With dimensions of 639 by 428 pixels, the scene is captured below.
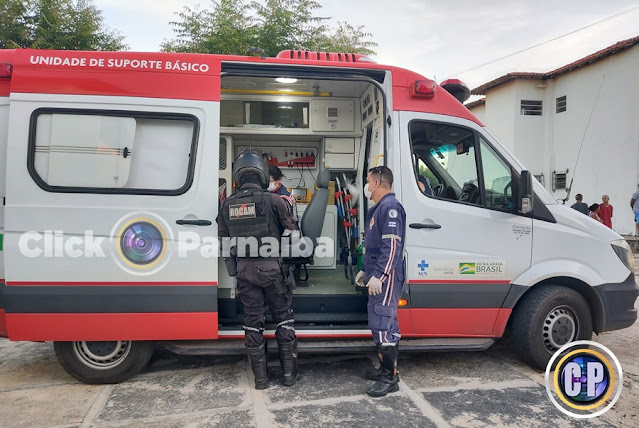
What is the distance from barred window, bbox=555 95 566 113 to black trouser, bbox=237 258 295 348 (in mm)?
15288

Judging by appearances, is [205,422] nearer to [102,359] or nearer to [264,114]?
[102,359]

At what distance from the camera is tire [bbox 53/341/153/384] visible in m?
3.49

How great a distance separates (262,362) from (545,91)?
636 inches

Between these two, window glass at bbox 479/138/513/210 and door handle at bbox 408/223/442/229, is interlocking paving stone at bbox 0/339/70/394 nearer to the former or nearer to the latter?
door handle at bbox 408/223/442/229

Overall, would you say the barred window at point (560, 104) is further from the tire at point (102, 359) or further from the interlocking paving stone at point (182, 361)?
the tire at point (102, 359)

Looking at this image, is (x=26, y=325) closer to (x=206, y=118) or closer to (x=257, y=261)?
(x=257, y=261)

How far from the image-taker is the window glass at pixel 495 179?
3791mm

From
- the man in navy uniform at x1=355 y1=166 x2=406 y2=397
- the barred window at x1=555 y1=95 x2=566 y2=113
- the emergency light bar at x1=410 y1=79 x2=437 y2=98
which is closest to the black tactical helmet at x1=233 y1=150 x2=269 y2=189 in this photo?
the man in navy uniform at x1=355 y1=166 x2=406 y2=397

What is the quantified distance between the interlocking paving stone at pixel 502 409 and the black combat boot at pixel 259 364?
4.13 feet

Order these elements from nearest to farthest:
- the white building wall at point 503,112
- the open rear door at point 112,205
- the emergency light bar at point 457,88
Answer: the open rear door at point 112,205 < the emergency light bar at point 457,88 < the white building wall at point 503,112

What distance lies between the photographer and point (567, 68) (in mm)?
14680

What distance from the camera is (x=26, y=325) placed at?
3.27m

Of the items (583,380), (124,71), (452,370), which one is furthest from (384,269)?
(124,71)

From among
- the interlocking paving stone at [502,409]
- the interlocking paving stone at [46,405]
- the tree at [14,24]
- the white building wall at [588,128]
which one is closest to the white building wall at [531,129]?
the white building wall at [588,128]
